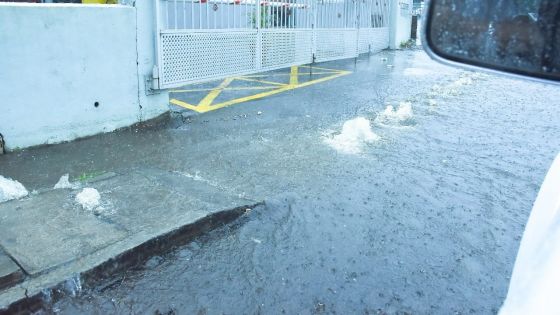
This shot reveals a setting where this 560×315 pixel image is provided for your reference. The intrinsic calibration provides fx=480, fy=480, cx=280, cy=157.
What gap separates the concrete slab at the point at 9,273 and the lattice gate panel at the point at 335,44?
9422 millimetres

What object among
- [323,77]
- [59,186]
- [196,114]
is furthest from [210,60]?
[323,77]

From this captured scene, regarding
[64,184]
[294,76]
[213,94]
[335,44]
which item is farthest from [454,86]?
[64,184]

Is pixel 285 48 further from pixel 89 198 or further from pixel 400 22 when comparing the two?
pixel 400 22

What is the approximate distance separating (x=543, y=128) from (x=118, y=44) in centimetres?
595

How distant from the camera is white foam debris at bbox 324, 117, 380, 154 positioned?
5747 millimetres

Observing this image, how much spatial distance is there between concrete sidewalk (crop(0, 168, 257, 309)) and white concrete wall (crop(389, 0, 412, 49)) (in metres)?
16.0

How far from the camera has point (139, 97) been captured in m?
6.24

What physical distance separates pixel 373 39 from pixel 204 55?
10.8 m

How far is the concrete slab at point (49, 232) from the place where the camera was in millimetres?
3031

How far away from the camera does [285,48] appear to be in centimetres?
984

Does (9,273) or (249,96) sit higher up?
(249,96)

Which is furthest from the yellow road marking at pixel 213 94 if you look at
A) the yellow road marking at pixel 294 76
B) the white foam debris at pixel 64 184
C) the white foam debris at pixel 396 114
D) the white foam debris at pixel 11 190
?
the white foam debris at pixel 11 190

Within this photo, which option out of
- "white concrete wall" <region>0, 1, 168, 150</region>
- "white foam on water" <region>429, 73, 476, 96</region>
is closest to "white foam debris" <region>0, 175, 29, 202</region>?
"white concrete wall" <region>0, 1, 168, 150</region>

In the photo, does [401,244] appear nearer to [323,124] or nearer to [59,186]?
[59,186]
